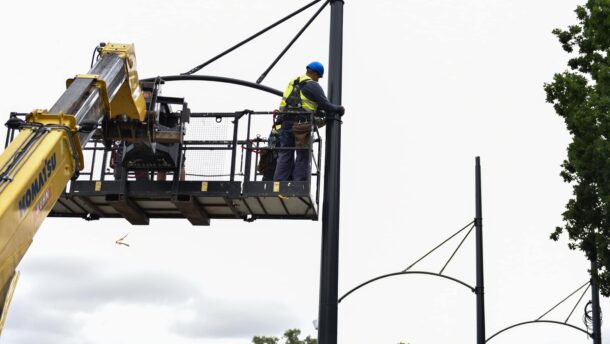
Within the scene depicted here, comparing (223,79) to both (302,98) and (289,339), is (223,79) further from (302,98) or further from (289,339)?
(289,339)

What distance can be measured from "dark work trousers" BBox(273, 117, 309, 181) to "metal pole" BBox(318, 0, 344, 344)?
778 mm

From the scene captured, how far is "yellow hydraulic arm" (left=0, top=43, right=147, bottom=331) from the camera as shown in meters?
6.75

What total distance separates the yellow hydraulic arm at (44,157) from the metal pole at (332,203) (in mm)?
2875

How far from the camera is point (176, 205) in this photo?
11.6m

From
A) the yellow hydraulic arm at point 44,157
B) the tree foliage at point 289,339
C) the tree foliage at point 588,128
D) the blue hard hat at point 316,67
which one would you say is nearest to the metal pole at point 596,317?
the tree foliage at point 588,128

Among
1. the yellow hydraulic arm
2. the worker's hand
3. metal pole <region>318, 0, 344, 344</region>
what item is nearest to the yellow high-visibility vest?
metal pole <region>318, 0, 344, 344</region>

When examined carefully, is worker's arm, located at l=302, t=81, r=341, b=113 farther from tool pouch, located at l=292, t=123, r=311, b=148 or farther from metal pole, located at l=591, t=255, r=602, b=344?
metal pole, located at l=591, t=255, r=602, b=344

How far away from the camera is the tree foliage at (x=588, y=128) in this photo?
1631cm

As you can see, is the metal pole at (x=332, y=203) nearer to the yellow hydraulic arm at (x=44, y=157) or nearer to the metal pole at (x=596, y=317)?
the yellow hydraulic arm at (x=44, y=157)

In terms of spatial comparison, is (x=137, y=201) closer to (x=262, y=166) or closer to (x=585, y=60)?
(x=262, y=166)

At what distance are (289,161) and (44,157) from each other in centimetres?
475

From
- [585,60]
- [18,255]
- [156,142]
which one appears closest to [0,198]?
[18,255]

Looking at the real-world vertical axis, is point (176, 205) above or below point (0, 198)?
above

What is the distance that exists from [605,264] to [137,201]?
408 inches
